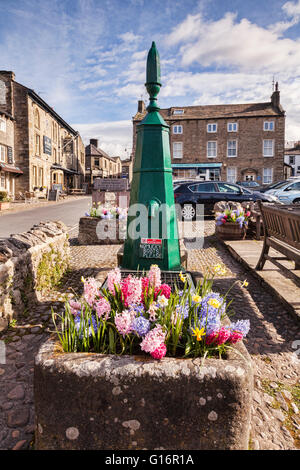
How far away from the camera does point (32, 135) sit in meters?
28.3

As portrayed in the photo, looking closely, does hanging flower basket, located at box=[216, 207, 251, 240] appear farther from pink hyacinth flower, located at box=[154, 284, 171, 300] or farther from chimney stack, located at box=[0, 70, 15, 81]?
chimney stack, located at box=[0, 70, 15, 81]

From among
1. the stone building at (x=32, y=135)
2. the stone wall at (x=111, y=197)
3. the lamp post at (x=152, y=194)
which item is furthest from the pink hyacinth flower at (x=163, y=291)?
the stone building at (x=32, y=135)

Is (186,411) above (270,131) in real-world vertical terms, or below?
below

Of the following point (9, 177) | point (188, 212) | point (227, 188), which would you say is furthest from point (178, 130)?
point (188, 212)

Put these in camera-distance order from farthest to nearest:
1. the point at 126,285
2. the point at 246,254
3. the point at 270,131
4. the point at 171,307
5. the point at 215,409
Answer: the point at 270,131 < the point at 246,254 < the point at 126,285 < the point at 171,307 < the point at 215,409

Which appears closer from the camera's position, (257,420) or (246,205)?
(257,420)

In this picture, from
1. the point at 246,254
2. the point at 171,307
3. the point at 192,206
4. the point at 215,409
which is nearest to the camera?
the point at 215,409

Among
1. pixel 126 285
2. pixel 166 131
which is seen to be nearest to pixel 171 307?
pixel 126 285

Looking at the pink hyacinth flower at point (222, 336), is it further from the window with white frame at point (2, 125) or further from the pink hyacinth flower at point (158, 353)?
the window with white frame at point (2, 125)

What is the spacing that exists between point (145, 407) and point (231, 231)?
681 cm

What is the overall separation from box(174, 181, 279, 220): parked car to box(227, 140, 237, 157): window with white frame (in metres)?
26.5
